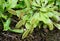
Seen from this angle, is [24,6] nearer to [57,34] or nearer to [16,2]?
[16,2]

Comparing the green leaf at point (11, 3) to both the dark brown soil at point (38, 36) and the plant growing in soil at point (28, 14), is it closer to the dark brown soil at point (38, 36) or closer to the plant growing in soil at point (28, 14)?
the plant growing in soil at point (28, 14)

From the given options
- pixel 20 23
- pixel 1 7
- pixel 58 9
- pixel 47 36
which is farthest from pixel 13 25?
pixel 58 9

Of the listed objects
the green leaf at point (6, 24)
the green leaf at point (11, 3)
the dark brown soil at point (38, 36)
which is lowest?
the dark brown soil at point (38, 36)

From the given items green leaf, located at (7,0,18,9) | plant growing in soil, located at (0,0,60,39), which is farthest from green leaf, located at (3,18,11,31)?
green leaf, located at (7,0,18,9)

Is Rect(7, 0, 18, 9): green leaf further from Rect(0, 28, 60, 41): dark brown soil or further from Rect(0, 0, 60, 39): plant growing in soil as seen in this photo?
Rect(0, 28, 60, 41): dark brown soil

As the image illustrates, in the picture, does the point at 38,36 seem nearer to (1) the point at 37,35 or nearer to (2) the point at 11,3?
(1) the point at 37,35

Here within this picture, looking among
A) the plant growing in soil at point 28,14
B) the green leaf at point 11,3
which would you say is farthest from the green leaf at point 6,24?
the green leaf at point 11,3

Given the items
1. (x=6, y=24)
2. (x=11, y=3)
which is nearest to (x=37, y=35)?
(x=6, y=24)
